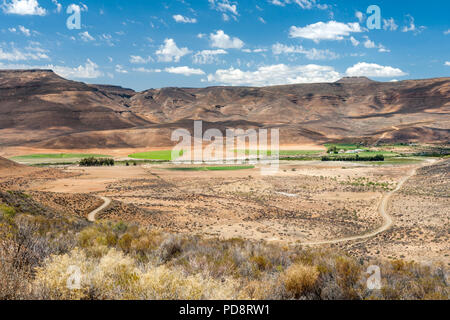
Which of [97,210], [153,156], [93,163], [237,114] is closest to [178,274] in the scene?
[97,210]

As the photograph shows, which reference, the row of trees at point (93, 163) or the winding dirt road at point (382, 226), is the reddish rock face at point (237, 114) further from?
the winding dirt road at point (382, 226)

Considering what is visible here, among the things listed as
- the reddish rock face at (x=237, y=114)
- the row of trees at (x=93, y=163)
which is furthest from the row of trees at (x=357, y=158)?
the row of trees at (x=93, y=163)

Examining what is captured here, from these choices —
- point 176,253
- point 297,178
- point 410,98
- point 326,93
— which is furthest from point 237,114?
point 176,253

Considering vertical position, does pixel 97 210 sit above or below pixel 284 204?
above

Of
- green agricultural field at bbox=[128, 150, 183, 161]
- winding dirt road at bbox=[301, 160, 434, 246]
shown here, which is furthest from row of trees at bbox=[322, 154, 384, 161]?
green agricultural field at bbox=[128, 150, 183, 161]

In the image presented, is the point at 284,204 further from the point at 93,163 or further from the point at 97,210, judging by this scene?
the point at 93,163
